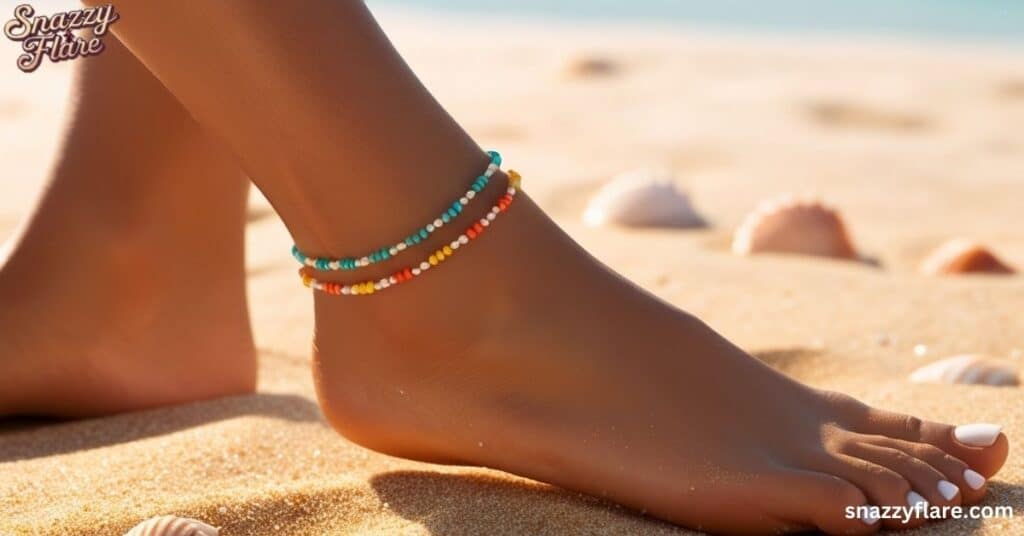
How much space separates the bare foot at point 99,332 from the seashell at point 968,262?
59.0 inches

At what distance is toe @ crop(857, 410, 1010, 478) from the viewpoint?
52.7 inches

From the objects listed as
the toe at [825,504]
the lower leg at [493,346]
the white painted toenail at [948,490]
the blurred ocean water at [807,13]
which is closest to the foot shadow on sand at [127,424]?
the lower leg at [493,346]

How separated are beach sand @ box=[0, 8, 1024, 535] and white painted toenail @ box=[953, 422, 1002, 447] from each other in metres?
0.05

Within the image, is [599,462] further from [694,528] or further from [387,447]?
[387,447]

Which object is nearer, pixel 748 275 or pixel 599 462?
pixel 599 462

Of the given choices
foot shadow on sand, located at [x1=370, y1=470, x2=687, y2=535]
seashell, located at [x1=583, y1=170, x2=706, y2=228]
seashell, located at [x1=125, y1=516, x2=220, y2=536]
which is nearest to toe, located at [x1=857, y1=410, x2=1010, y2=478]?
foot shadow on sand, located at [x1=370, y1=470, x2=687, y2=535]

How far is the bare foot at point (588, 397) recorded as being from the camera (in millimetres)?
1315

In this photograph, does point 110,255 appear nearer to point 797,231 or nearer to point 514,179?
point 514,179

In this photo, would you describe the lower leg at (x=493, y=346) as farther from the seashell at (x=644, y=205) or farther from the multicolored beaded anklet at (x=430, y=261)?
the seashell at (x=644, y=205)

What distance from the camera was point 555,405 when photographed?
1.37m

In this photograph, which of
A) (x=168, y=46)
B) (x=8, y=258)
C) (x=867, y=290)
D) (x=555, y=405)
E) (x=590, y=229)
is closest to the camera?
(x=168, y=46)

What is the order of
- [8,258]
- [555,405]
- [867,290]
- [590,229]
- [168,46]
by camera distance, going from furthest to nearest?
[590,229] → [867,290] → [8,258] → [555,405] → [168,46]

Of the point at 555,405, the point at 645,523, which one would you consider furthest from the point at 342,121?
the point at 645,523

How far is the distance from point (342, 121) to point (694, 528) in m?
0.55
